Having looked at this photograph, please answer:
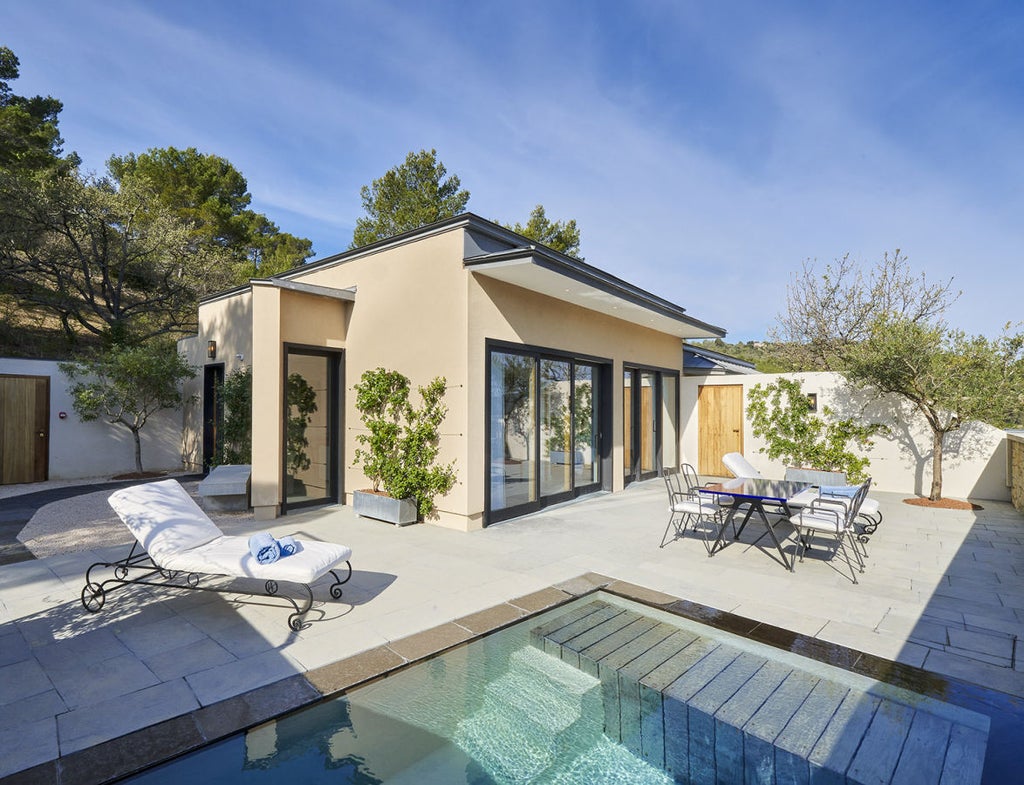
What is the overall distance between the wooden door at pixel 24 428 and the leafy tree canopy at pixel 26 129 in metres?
9.09

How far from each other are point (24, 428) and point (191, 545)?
9.81m

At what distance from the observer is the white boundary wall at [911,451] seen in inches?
366

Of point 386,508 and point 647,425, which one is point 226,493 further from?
point 647,425

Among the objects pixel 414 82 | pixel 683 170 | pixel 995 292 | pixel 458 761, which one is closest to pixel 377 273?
pixel 414 82

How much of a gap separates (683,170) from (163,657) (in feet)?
42.0

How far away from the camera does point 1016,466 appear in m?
8.48

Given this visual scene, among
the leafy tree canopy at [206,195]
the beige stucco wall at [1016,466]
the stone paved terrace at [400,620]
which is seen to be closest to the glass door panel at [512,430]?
the stone paved terrace at [400,620]

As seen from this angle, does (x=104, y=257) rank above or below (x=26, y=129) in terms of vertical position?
below

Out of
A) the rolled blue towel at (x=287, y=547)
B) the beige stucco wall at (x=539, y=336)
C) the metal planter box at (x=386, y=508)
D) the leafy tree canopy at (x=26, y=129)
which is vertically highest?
the leafy tree canopy at (x=26, y=129)

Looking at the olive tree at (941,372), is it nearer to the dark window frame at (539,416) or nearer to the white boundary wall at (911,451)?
the white boundary wall at (911,451)

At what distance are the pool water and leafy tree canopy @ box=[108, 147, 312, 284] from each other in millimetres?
18340

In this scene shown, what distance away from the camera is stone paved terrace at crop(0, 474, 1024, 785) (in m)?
2.73

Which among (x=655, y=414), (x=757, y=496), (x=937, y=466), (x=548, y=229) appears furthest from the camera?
(x=548, y=229)

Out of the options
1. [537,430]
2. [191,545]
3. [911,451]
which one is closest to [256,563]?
[191,545]
